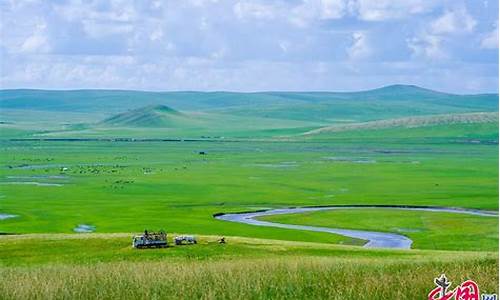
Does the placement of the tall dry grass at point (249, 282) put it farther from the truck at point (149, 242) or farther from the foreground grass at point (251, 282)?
the truck at point (149, 242)

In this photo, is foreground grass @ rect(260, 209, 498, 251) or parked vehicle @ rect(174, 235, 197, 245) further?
foreground grass @ rect(260, 209, 498, 251)

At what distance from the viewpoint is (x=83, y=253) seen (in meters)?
43.7

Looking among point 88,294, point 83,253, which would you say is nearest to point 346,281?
point 88,294

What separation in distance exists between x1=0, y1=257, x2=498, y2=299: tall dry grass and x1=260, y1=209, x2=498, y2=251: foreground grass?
41.5m

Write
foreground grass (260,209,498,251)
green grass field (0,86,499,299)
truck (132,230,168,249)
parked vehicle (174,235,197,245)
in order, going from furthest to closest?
foreground grass (260,209,498,251) → parked vehicle (174,235,197,245) → truck (132,230,168,249) → green grass field (0,86,499,299)

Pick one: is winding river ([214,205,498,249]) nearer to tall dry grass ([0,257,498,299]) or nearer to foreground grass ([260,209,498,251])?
foreground grass ([260,209,498,251])

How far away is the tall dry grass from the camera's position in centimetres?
1411

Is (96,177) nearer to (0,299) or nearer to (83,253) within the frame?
(83,253)

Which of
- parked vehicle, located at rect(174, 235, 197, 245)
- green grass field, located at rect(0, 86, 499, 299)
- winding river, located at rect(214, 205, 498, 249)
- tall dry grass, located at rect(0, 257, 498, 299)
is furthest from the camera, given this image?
winding river, located at rect(214, 205, 498, 249)

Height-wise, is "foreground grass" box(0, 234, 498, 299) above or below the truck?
above

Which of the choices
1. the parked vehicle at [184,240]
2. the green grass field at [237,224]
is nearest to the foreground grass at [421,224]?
the green grass field at [237,224]

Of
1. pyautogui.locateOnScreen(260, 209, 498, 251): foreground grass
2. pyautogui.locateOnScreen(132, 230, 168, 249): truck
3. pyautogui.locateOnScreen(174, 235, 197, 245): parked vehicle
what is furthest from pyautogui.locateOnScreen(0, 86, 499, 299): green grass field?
pyautogui.locateOnScreen(174, 235, 197, 245): parked vehicle

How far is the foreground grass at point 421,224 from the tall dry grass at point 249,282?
41.5 m

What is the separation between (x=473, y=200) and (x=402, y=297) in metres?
80.3
